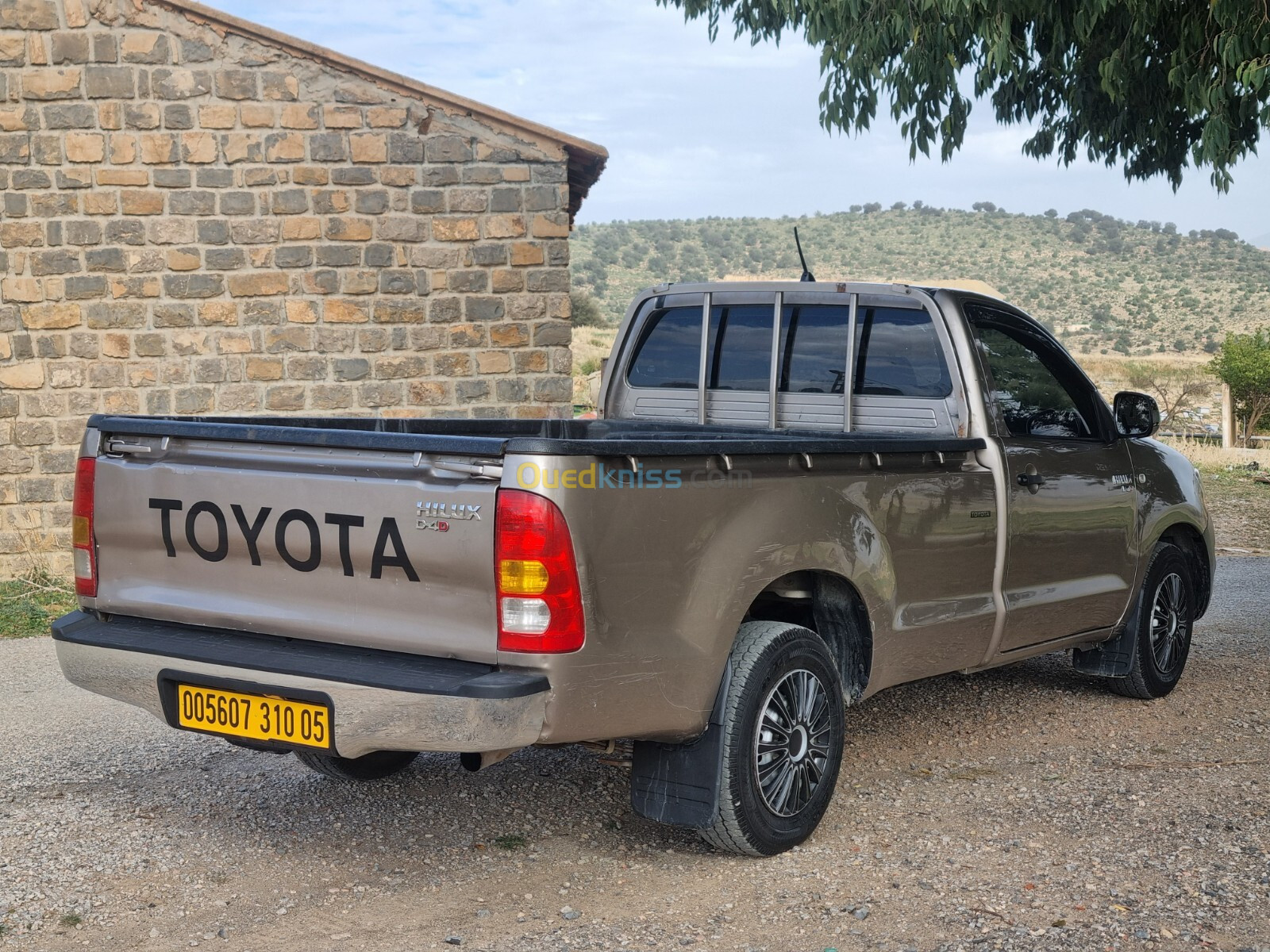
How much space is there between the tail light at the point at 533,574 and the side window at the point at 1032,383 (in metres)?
2.44

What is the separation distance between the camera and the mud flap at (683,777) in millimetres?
3791

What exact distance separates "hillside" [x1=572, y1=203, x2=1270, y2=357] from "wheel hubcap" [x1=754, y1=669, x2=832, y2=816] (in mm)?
45246

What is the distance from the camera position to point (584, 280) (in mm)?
58844

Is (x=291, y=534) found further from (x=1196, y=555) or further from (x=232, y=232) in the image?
(x=232, y=232)

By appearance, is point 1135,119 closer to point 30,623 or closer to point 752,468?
point 752,468

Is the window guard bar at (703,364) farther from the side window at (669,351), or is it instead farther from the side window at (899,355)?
the side window at (899,355)

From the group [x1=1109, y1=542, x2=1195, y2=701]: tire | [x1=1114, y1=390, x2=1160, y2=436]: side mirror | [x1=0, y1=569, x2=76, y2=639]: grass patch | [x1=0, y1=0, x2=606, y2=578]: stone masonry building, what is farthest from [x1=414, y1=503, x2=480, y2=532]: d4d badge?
[x1=0, y1=0, x2=606, y2=578]: stone masonry building

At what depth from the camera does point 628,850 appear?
415 centimetres

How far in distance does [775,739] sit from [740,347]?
6.45 feet

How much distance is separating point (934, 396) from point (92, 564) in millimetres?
3099

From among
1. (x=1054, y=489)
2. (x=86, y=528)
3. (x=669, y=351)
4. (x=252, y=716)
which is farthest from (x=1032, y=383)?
(x=86, y=528)

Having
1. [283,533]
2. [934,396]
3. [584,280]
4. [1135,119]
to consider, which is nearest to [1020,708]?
[934,396]

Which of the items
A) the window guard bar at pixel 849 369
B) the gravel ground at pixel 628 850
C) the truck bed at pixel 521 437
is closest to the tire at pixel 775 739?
the gravel ground at pixel 628 850

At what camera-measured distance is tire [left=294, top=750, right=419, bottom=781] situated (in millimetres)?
4645
